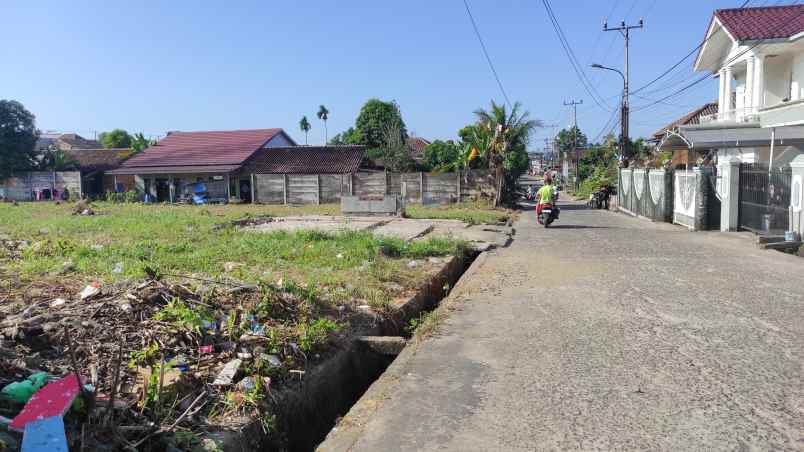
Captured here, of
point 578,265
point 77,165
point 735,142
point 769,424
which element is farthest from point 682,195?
point 77,165

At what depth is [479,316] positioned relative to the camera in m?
6.81

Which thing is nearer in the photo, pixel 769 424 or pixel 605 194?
pixel 769 424

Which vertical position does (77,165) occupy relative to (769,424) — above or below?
above

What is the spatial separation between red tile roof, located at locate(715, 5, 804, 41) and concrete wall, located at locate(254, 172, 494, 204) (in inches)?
481

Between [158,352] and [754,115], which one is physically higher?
[754,115]

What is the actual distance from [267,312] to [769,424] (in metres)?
3.92

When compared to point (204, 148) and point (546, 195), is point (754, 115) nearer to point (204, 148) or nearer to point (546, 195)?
point (546, 195)

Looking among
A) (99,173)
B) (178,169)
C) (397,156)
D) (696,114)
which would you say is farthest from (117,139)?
(696,114)

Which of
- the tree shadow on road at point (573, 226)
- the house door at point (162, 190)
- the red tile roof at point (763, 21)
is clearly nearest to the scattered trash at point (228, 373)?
the tree shadow on road at point (573, 226)

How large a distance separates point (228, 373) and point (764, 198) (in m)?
13.9

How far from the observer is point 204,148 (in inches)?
1507

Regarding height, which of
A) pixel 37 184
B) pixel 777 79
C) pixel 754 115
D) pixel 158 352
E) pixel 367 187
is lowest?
pixel 158 352

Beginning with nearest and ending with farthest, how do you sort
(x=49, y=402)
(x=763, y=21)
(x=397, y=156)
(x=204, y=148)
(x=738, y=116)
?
(x=49, y=402), (x=763, y=21), (x=738, y=116), (x=397, y=156), (x=204, y=148)

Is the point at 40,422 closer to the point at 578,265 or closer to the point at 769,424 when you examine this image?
the point at 769,424
